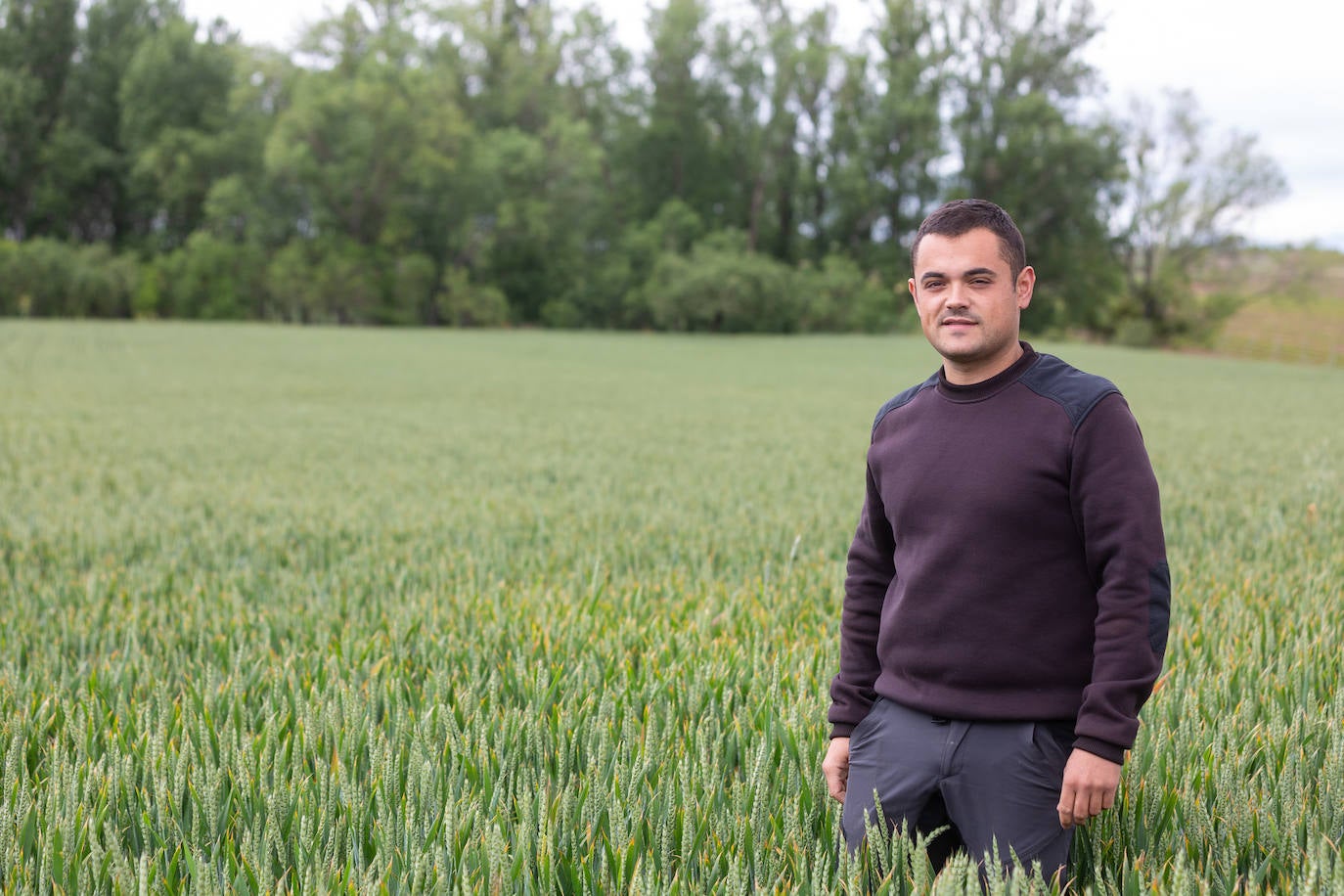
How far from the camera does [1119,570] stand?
1865mm

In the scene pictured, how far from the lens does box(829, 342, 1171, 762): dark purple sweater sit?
186 centimetres

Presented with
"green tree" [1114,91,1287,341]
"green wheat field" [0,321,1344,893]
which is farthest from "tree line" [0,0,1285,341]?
"green wheat field" [0,321,1344,893]

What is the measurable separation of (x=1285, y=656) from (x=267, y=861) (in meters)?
3.28

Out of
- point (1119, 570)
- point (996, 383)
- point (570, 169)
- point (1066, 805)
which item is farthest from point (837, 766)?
point (570, 169)

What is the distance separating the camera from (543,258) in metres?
57.2

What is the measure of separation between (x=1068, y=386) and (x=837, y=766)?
2.98 ft

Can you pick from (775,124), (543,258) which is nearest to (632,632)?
(543,258)

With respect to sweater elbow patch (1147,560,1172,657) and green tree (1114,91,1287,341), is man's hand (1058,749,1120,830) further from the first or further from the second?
green tree (1114,91,1287,341)

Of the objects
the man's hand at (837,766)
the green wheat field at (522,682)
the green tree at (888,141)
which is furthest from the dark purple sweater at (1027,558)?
the green tree at (888,141)

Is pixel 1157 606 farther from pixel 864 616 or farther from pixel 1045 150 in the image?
pixel 1045 150

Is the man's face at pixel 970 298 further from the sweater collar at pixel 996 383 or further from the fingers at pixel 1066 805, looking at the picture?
the fingers at pixel 1066 805

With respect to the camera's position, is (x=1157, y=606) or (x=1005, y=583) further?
(x=1005, y=583)

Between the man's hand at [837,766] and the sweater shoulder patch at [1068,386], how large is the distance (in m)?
0.82

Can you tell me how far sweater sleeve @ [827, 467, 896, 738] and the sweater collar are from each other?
0.27 meters
